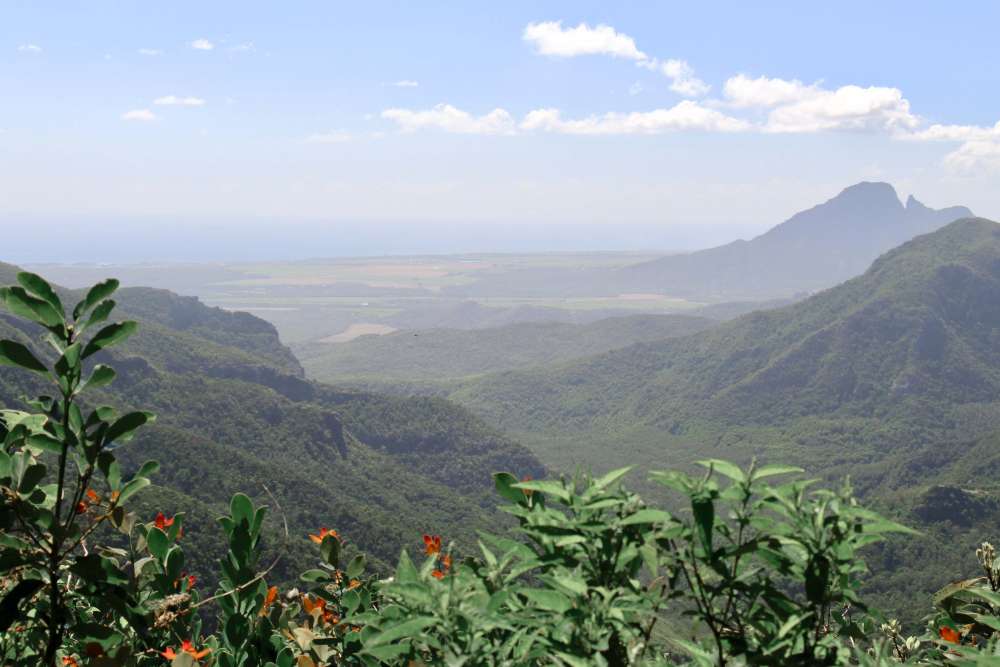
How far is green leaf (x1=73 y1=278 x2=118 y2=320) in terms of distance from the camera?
7.04 ft

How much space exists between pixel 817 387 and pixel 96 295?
17175cm

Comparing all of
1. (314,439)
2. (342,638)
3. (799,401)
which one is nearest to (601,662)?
(342,638)

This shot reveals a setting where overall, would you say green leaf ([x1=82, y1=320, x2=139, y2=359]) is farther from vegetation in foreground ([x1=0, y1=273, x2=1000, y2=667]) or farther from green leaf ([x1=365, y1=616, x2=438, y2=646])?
green leaf ([x1=365, y1=616, x2=438, y2=646])

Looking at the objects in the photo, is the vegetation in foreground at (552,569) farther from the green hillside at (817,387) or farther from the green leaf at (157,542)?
the green hillside at (817,387)

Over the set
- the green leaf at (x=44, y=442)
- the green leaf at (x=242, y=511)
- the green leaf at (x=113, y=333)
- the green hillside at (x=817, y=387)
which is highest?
the green leaf at (x=113, y=333)

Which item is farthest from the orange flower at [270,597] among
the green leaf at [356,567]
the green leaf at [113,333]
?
the green leaf at [113,333]

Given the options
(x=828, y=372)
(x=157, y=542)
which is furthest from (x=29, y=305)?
(x=828, y=372)

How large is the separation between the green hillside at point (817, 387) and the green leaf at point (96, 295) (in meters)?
118

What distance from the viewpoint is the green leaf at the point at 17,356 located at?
211cm

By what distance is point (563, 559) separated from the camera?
77.0 inches

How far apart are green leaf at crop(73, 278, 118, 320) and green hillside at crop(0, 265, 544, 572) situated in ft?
93.3

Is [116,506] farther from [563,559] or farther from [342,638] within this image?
[563,559]

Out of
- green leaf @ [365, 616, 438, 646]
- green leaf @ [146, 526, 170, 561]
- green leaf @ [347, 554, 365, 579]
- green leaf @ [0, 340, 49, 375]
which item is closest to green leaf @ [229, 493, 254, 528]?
green leaf @ [146, 526, 170, 561]

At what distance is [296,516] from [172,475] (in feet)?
33.2
